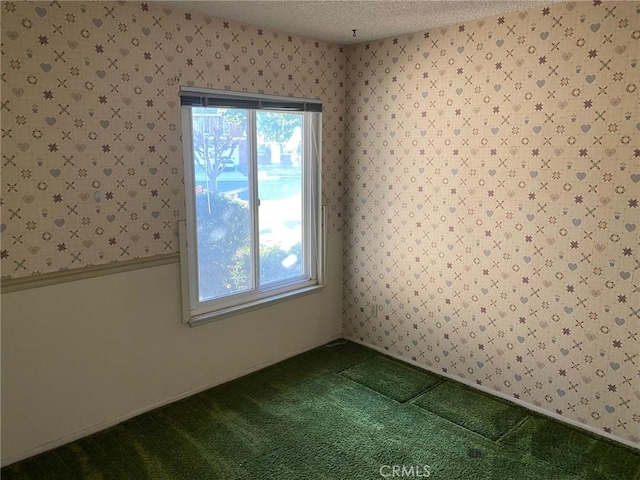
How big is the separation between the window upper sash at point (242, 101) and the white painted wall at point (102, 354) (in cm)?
100

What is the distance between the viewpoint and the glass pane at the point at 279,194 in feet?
11.2

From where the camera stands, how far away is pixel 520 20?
279 centimetres

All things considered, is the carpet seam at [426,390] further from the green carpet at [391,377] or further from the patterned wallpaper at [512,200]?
the patterned wallpaper at [512,200]

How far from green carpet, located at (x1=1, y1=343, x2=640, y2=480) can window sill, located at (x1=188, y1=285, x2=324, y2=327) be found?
0.49m

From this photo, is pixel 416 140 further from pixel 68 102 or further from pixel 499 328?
pixel 68 102

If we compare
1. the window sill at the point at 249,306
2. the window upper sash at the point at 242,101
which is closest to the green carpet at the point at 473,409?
the window sill at the point at 249,306

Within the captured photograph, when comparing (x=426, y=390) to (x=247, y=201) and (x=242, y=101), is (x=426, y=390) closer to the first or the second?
(x=247, y=201)

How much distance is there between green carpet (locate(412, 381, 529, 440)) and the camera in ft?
9.28

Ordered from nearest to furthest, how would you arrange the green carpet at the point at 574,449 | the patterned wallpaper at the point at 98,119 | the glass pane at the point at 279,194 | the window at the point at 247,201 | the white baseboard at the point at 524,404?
the patterned wallpaper at the point at 98,119 → the green carpet at the point at 574,449 → the white baseboard at the point at 524,404 → the window at the point at 247,201 → the glass pane at the point at 279,194

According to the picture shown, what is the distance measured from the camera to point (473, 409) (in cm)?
301

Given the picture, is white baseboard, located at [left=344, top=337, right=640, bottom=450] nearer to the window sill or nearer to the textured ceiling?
the window sill

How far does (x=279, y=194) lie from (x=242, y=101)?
0.72m


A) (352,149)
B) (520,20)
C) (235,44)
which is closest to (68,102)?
(235,44)

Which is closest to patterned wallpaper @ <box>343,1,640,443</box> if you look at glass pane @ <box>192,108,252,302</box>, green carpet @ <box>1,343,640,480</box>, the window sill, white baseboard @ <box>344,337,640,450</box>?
white baseboard @ <box>344,337,640,450</box>
